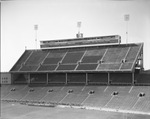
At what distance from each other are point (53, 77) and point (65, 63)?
513 centimetres

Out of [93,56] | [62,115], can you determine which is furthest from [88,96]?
[93,56]

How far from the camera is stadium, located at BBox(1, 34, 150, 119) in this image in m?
39.0

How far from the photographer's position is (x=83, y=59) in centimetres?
5584

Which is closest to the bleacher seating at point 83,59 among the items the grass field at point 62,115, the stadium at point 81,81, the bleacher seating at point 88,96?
the stadium at point 81,81

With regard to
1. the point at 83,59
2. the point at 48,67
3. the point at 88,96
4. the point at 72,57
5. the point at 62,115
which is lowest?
the point at 62,115

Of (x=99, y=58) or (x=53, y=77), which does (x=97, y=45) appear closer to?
(x=99, y=58)

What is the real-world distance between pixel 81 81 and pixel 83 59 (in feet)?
19.6

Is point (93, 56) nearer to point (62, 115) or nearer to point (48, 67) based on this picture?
point (48, 67)

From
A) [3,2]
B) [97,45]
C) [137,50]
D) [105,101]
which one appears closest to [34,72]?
[97,45]

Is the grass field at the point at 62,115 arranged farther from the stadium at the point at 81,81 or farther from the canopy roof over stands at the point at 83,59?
the canopy roof over stands at the point at 83,59

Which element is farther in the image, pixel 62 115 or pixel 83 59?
pixel 83 59

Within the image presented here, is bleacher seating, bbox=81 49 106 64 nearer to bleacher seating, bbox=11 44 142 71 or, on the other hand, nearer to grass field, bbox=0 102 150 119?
bleacher seating, bbox=11 44 142 71

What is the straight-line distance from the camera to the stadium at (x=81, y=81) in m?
39.0

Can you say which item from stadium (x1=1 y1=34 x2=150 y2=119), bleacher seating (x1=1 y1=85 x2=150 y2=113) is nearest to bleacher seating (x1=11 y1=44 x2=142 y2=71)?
stadium (x1=1 y1=34 x2=150 y2=119)
